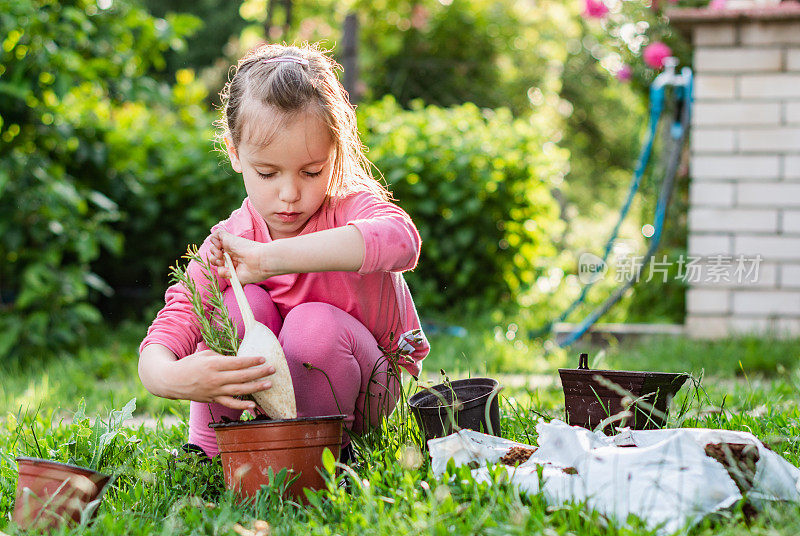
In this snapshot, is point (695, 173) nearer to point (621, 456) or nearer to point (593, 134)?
point (621, 456)

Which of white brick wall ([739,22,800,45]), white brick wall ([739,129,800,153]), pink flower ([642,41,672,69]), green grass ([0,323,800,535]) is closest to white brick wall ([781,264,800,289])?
white brick wall ([739,129,800,153])

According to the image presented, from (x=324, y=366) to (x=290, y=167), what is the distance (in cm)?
46

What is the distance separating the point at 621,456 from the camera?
156cm

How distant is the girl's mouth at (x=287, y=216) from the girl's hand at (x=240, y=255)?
0.18 metres

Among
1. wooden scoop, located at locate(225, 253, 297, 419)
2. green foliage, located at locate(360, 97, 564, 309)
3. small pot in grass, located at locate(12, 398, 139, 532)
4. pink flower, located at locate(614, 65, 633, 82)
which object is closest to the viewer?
small pot in grass, located at locate(12, 398, 139, 532)

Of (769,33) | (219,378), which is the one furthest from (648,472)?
(769,33)

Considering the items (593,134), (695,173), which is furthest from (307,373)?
(593,134)

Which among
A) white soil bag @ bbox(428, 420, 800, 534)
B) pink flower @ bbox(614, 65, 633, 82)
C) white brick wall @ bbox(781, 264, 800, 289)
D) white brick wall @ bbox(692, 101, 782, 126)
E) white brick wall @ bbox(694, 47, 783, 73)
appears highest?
pink flower @ bbox(614, 65, 633, 82)

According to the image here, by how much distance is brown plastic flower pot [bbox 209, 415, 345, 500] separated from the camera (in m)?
1.65

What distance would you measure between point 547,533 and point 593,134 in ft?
49.9

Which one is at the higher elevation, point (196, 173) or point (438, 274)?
point (196, 173)

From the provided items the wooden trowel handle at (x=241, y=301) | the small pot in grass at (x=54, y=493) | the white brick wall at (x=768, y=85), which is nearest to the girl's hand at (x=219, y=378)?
the wooden trowel handle at (x=241, y=301)

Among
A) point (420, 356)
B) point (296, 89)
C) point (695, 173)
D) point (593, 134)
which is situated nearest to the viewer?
point (296, 89)

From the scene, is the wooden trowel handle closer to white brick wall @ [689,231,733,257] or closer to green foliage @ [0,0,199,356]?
green foliage @ [0,0,199,356]
